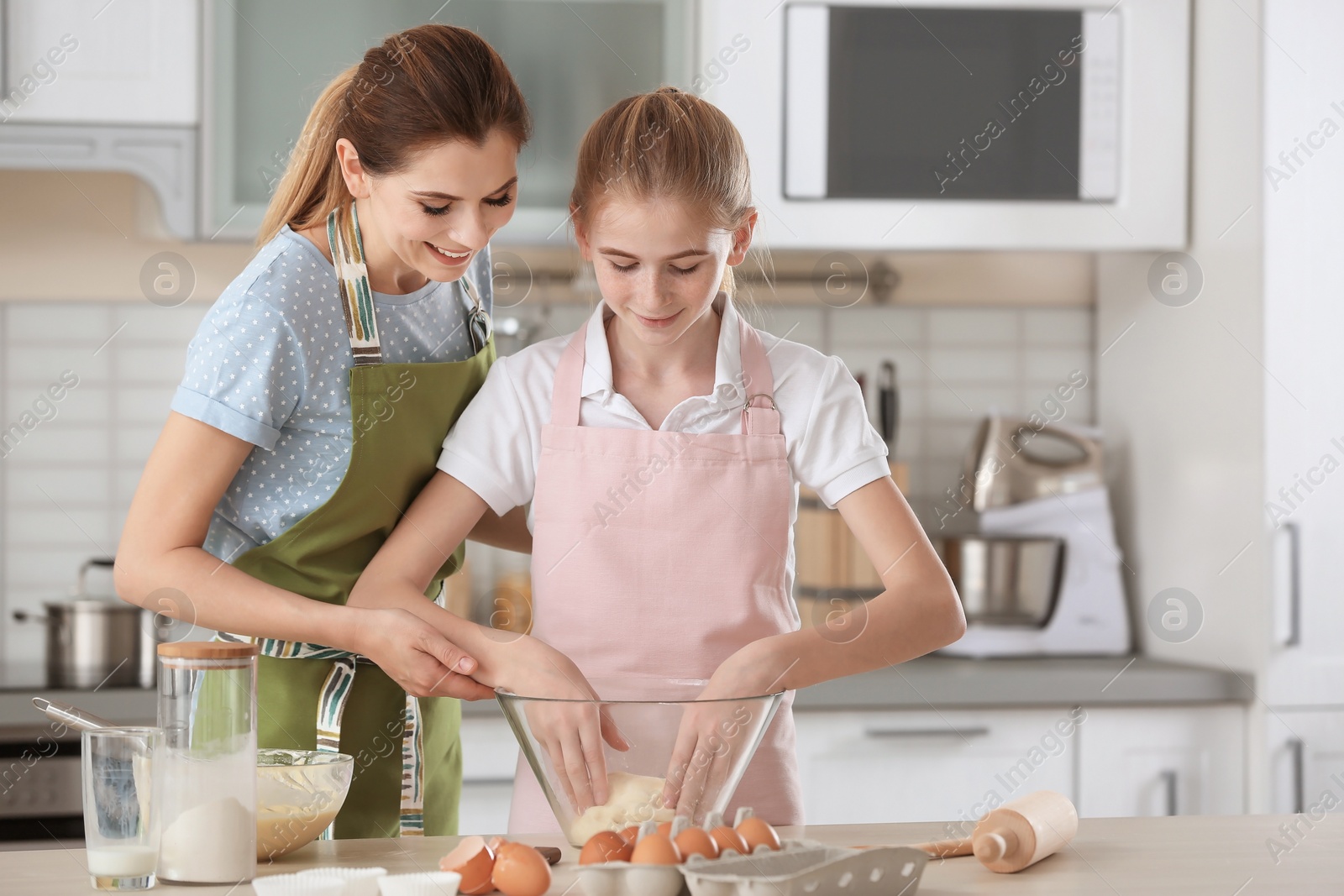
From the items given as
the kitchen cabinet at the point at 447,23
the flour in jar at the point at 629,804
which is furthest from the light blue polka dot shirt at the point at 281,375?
the kitchen cabinet at the point at 447,23

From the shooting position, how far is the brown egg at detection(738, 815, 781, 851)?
83 cm

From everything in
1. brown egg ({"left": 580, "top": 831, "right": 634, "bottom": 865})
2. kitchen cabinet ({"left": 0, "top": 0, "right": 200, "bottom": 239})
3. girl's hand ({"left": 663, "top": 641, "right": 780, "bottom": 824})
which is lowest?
brown egg ({"left": 580, "top": 831, "right": 634, "bottom": 865})

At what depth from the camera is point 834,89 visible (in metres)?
2.23

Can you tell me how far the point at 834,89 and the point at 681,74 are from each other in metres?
0.27

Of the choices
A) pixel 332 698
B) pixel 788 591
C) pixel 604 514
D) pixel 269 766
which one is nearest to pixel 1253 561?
pixel 788 591

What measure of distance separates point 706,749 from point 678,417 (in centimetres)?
41

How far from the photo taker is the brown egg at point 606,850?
0.83 m

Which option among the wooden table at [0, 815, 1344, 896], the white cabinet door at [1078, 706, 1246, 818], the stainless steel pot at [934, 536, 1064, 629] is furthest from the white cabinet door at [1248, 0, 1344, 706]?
the wooden table at [0, 815, 1344, 896]

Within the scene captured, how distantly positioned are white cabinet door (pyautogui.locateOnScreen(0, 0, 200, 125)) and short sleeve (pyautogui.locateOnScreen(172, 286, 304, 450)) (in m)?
1.19

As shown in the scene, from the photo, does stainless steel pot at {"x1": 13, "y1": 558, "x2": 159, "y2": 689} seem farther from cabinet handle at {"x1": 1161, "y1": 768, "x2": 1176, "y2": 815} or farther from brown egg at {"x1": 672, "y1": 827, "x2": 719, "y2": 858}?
cabinet handle at {"x1": 1161, "y1": 768, "x2": 1176, "y2": 815}

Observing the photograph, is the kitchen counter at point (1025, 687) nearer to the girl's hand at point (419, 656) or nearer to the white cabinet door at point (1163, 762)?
the white cabinet door at point (1163, 762)

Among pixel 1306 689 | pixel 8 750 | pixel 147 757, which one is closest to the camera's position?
pixel 147 757

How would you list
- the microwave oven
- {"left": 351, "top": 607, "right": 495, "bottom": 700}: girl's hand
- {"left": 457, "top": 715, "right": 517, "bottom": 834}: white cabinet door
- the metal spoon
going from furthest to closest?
1. the microwave oven
2. {"left": 457, "top": 715, "right": 517, "bottom": 834}: white cabinet door
3. {"left": 351, "top": 607, "right": 495, "bottom": 700}: girl's hand
4. the metal spoon

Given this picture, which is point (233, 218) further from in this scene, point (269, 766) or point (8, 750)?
point (269, 766)
